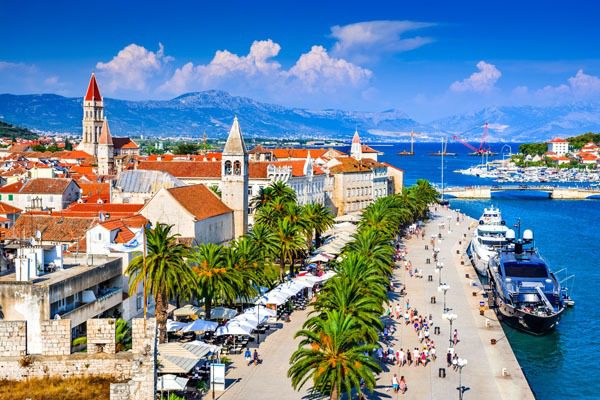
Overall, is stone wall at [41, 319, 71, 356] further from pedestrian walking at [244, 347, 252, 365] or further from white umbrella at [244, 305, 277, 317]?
white umbrella at [244, 305, 277, 317]

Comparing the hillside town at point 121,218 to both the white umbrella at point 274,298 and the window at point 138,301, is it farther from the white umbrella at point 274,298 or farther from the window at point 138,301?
the white umbrella at point 274,298

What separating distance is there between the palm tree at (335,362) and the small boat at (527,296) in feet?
85.0

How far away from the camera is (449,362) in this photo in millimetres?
43594

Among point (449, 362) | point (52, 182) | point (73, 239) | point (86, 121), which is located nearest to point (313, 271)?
point (73, 239)

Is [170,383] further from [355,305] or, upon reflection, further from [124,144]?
[124,144]

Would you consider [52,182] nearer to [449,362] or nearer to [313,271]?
[313,271]

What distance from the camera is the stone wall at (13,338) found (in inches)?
656

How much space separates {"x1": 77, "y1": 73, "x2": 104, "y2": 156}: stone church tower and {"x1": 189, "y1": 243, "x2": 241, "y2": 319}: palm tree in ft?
461

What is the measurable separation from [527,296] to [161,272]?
94.8 ft

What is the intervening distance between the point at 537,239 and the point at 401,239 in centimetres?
2117

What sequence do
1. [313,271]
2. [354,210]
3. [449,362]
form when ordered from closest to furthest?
[449,362], [313,271], [354,210]

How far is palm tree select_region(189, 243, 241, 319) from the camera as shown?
46375 millimetres

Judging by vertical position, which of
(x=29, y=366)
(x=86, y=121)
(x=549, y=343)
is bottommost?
(x=549, y=343)

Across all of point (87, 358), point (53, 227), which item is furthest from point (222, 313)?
point (87, 358)
